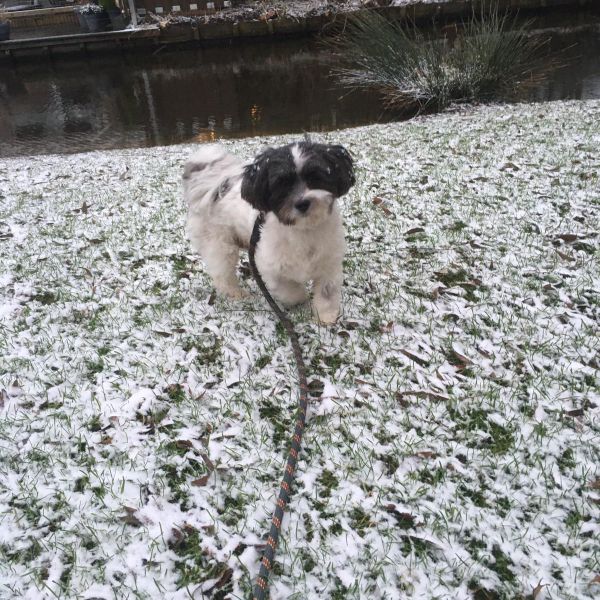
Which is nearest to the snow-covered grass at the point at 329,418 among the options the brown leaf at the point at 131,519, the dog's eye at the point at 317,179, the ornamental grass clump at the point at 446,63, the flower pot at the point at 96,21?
the brown leaf at the point at 131,519

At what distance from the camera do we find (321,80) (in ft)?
59.3

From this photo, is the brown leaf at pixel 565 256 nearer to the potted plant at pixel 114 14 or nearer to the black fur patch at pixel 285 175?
the black fur patch at pixel 285 175

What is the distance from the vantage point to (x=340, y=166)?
335 centimetres

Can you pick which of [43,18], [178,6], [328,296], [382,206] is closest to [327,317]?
[328,296]

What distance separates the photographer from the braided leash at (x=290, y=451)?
2109 millimetres

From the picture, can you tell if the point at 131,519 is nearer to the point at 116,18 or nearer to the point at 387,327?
the point at 387,327

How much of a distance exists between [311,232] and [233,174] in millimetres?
1119

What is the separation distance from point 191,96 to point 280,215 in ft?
57.1

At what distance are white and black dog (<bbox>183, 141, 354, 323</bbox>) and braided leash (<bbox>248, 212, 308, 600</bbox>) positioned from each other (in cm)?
11

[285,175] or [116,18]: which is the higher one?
[116,18]

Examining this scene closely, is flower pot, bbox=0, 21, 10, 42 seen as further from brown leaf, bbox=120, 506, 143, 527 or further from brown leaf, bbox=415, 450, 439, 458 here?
brown leaf, bbox=415, 450, 439, 458

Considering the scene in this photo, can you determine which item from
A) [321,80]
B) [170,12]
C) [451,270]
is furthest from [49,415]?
[170,12]

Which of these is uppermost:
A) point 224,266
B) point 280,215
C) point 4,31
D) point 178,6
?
point 178,6

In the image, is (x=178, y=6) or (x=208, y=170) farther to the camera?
(x=178, y=6)
